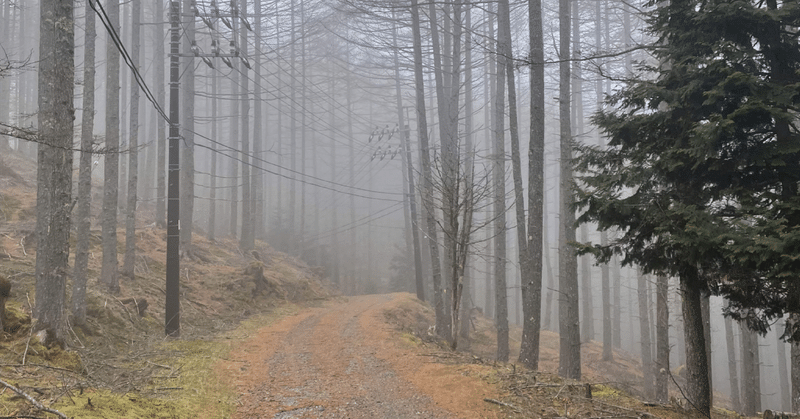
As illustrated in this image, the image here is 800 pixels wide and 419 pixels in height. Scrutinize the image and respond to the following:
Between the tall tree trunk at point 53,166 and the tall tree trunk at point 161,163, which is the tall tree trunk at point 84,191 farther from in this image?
the tall tree trunk at point 161,163

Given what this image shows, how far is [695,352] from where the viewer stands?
712 centimetres

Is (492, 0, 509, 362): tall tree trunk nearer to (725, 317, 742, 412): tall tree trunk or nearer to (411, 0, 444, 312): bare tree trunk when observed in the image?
(411, 0, 444, 312): bare tree trunk

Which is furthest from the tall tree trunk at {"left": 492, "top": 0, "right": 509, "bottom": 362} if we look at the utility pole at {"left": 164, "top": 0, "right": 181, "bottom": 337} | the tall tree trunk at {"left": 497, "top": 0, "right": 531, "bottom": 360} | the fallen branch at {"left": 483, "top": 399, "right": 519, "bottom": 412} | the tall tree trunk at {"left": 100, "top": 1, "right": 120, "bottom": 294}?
the tall tree trunk at {"left": 100, "top": 1, "right": 120, "bottom": 294}

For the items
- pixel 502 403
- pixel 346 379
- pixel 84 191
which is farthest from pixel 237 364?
pixel 84 191

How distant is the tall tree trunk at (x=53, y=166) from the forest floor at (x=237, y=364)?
22.7 inches

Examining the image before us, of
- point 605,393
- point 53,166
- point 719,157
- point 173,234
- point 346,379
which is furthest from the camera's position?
point 173,234

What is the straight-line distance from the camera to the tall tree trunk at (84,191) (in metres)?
9.91

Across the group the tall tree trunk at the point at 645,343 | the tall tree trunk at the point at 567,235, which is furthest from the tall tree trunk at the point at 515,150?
the tall tree trunk at the point at 645,343

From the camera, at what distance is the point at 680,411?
6602 millimetres

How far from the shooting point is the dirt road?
6.75 metres

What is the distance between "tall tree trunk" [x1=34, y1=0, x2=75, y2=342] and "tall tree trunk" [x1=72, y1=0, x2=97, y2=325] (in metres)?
2.38

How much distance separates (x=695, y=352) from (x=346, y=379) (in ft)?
18.6

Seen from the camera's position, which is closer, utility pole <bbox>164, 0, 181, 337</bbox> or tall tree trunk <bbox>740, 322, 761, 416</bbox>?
utility pole <bbox>164, 0, 181, 337</bbox>

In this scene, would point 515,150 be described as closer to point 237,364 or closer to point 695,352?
point 695,352
